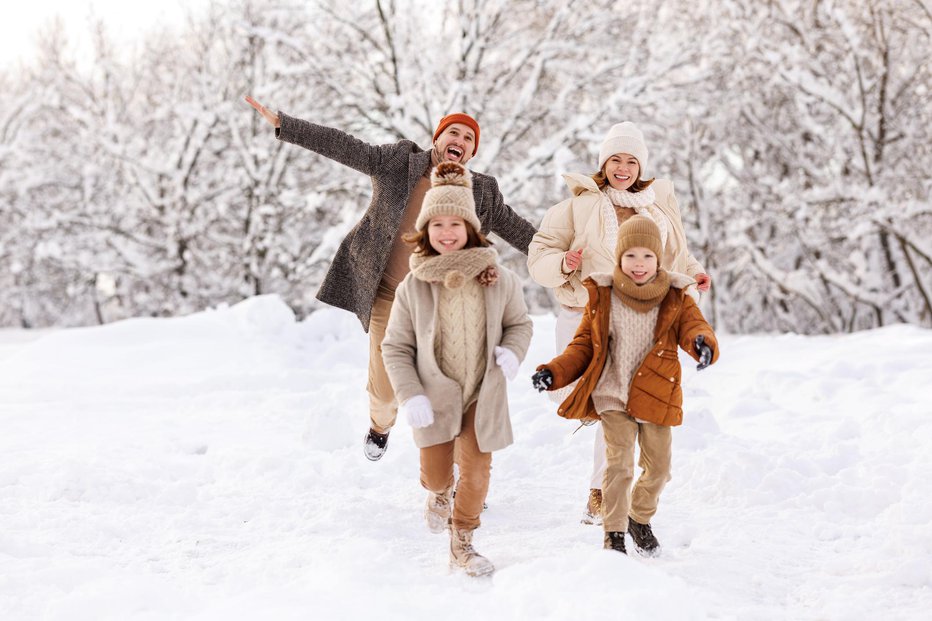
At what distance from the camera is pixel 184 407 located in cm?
588

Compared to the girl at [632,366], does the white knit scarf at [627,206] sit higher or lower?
higher

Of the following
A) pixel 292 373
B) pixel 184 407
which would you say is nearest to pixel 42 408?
pixel 184 407

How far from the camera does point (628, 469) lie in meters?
2.91

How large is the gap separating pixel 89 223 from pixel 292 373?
948cm

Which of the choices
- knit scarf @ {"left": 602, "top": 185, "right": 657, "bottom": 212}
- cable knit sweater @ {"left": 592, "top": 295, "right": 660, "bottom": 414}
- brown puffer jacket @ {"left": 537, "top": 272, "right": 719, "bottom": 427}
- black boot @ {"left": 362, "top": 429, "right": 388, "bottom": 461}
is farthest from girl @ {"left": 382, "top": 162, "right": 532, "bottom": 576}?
black boot @ {"left": 362, "top": 429, "right": 388, "bottom": 461}

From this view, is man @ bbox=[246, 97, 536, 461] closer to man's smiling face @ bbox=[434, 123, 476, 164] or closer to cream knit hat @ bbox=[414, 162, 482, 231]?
man's smiling face @ bbox=[434, 123, 476, 164]

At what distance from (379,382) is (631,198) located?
1.59 m

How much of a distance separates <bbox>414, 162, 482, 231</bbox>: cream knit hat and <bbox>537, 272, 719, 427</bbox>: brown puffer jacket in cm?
59

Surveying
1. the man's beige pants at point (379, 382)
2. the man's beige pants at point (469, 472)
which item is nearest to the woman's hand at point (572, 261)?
the man's beige pants at point (469, 472)

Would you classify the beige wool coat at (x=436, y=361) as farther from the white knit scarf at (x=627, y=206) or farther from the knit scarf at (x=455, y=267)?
the white knit scarf at (x=627, y=206)

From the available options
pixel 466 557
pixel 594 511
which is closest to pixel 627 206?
pixel 594 511

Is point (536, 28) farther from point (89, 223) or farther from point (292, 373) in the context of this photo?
point (89, 223)

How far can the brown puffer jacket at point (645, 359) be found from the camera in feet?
9.41

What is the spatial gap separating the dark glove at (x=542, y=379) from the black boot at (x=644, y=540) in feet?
2.45
